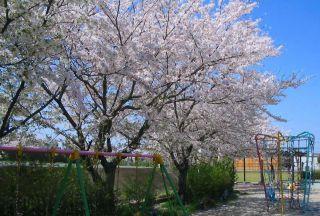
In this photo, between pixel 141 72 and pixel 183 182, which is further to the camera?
pixel 183 182

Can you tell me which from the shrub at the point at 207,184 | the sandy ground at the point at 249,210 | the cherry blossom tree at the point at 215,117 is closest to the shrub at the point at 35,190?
the cherry blossom tree at the point at 215,117

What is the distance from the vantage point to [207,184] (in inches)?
673

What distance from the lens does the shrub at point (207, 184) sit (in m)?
16.9

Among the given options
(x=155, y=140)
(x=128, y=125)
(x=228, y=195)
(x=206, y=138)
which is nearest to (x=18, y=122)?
(x=128, y=125)

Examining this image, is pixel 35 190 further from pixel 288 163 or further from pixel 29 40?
pixel 288 163

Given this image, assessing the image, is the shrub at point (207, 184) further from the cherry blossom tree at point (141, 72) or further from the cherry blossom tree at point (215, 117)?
the cherry blossom tree at point (141, 72)

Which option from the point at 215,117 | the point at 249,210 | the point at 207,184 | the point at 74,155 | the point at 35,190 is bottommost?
the point at 249,210

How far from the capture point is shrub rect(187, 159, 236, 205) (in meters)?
16.9

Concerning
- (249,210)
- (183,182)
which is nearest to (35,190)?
(249,210)

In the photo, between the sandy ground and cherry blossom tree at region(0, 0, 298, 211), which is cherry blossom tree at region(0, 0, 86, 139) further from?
→ the sandy ground

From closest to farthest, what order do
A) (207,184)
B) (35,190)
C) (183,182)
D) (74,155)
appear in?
(74,155)
(35,190)
(183,182)
(207,184)

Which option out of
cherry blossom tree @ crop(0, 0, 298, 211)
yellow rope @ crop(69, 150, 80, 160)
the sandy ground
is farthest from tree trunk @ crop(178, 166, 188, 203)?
yellow rope @ crop(69, 150, 80, 160)

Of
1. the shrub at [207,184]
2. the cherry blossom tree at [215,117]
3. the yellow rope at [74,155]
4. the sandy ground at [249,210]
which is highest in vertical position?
the cherry blossom tree at [215,117]

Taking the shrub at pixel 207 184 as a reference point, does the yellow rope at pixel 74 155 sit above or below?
above
